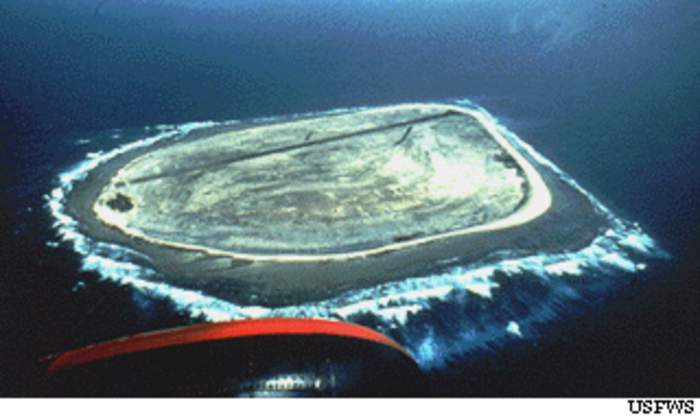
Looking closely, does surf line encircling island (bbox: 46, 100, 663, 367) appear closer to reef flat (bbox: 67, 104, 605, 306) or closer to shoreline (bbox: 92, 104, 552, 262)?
reef flat (bbox: 67, 104, 605, 306)

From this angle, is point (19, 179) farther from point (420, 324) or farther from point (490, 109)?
point (490, 109)

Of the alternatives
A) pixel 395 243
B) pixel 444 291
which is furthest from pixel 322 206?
pixel 444 291

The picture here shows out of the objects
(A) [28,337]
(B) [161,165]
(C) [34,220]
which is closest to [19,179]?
(C) [34,220]

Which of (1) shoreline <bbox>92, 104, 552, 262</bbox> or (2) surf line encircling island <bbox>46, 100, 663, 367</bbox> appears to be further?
(1) shoreline <bbox>92, 104, 552, 262</bbox>

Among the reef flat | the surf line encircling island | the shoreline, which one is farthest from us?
the shoreline

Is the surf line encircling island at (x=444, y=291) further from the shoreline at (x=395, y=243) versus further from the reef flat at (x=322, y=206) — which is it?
the shoreline at (x=395, y=243)

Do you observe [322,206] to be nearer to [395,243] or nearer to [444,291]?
[395,243]

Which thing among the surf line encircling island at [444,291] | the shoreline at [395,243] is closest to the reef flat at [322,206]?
the shoreline at [395,243]

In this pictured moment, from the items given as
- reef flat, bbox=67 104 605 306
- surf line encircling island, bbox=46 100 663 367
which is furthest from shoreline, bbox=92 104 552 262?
surf line encircling island, bbox=46 100 663 367
